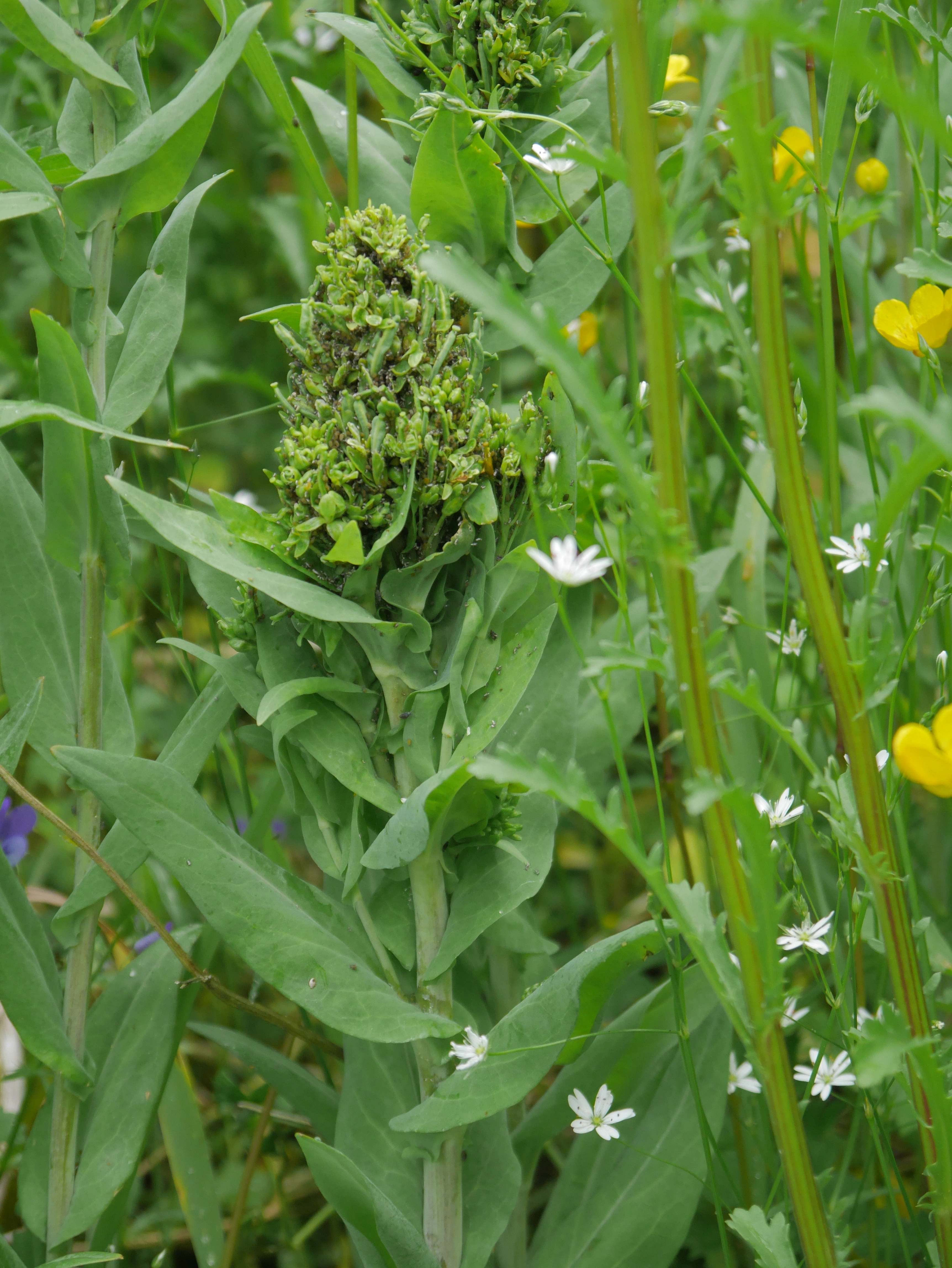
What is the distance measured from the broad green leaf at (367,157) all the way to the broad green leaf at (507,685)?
0.41m

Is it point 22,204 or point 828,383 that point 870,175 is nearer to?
point 828,383

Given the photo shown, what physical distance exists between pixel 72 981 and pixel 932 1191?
2.01 ft

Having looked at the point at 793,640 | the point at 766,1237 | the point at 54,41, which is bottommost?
the point at 766,1237

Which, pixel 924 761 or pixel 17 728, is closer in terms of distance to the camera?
pixel 924 761

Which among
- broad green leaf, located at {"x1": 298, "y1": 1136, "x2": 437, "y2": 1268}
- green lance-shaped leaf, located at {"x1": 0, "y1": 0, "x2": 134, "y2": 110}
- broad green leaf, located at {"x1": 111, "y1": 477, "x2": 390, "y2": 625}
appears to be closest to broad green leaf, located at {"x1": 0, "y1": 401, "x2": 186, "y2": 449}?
broad green leaf, located at {"x1": 111, "y1": 477, "x2": 390, "y2": 625}

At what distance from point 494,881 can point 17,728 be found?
362 millimetres

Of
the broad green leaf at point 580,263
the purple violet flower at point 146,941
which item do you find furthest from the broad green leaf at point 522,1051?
the broad green leaf at point 580,263

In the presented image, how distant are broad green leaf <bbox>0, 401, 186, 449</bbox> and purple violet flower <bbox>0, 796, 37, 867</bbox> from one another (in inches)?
16.1

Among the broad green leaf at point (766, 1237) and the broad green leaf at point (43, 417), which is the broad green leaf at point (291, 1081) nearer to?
the broad green leaf at point (766, 1237)

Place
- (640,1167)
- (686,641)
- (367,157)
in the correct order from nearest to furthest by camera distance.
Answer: (686,641) → (640,1167) → (367,157)

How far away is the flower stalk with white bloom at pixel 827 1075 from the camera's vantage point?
72cm

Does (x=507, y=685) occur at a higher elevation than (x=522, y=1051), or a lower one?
higher

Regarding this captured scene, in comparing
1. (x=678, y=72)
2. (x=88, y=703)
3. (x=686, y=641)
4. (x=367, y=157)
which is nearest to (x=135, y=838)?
(x=88, y=703)

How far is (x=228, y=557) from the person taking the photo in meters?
0.71
